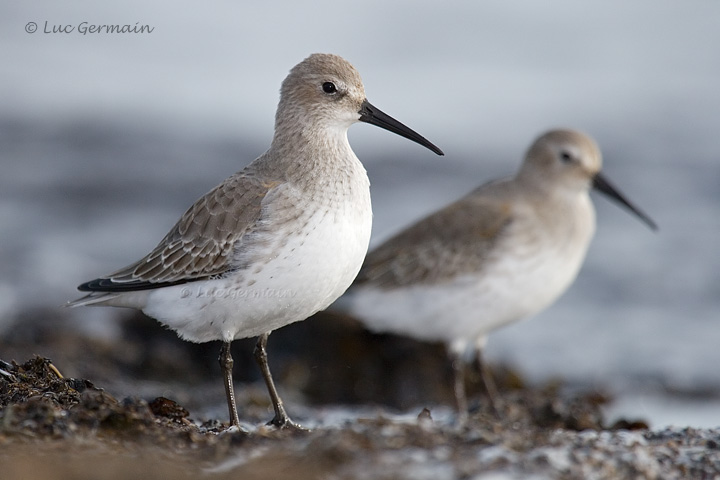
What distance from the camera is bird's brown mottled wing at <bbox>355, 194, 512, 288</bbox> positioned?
8.05m

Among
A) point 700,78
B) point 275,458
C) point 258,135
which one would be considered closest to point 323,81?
point 275,458

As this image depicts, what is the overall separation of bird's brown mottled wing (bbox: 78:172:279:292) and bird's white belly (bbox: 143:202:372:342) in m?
0.15

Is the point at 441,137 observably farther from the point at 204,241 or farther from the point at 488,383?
the point at 204,241

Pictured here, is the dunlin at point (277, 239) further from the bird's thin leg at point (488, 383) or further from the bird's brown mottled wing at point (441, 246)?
the bird's thin leg at point (488, 383)

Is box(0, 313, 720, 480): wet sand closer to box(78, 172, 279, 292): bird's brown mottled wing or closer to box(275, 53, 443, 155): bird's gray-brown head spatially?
box(78, 172, 279, 292): bird's brown mottled wing

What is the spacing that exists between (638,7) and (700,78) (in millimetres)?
5490

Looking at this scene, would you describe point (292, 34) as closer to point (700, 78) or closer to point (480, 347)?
point (700, 78)

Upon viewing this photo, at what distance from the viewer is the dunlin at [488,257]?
313 inches

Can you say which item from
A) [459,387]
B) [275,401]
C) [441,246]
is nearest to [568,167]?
[441,246]

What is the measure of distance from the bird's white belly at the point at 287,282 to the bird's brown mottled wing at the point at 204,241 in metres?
0.15

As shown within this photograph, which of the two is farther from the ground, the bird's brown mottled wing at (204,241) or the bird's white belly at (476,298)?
the bird's white belly at (476,298)

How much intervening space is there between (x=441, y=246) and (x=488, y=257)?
0.47 m

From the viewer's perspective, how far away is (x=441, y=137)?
61.8 ft

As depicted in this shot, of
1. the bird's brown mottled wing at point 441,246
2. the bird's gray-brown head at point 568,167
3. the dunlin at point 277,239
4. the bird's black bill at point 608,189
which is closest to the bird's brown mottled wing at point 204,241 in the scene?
the dunlin at point 277,239
